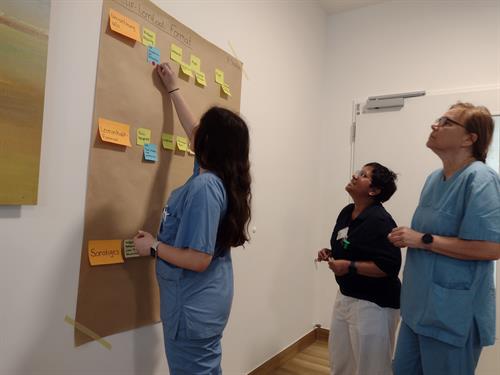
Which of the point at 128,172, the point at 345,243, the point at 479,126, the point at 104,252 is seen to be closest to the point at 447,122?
the point at 479,126

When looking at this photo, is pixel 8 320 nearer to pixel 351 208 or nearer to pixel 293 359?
pixel 351 208

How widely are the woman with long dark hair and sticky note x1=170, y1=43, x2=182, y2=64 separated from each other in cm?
51

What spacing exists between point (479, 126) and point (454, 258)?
54cm

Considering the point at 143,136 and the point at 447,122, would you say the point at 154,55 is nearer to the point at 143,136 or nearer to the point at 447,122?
the point at 143,136

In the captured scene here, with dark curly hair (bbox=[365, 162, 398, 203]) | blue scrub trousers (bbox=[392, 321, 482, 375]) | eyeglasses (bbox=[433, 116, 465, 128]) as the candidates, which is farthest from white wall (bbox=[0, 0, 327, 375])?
eyeglasses (bbox=[433, 116, 465, 128])

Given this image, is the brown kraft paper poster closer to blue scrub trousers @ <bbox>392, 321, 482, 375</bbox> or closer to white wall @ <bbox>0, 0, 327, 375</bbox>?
white wall @ <bbox>0, 0, 327, 375</bbox>

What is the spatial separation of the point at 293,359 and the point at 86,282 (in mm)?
1977

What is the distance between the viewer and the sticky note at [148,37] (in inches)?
58.1

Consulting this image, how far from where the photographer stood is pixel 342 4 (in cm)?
316

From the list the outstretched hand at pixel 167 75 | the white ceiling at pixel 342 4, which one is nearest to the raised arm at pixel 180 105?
the outstretched hand at pixel 167 75

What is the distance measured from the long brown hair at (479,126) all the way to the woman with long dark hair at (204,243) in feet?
3.04

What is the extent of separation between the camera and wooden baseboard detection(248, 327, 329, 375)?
2.47 metres

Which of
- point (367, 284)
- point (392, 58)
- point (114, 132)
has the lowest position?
point (367, 284)

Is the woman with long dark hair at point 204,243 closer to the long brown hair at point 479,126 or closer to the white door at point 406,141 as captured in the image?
the long brown hair at point 479,126
